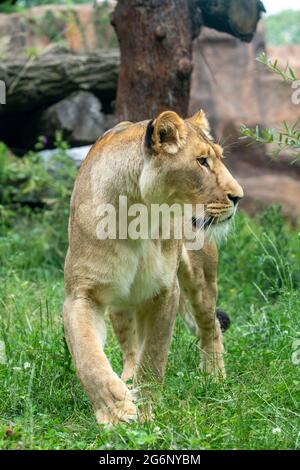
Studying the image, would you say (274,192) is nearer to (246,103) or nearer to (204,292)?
(246,103)

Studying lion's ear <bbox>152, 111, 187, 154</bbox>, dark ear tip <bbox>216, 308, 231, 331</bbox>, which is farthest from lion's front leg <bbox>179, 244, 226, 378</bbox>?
lion's ear <bbox>152, 111, 187, 154</bbox>

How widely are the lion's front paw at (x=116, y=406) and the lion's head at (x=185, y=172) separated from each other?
29.9 inches

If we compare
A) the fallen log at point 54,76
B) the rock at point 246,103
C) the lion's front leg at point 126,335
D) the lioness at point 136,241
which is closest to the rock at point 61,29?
the fallen log at point 54,76

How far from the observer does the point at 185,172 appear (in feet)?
12.4

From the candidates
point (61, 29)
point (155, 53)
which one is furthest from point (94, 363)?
point (61, 29)

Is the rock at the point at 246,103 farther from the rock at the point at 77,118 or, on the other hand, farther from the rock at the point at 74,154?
the rock at the point at 74,154

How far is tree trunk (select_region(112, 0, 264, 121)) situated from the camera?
5.97m

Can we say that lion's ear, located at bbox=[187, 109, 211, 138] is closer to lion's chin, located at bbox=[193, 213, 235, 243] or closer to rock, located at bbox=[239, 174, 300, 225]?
lion's chin, located at bbox=[193, 213, 235, 243]

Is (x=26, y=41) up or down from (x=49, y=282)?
up
